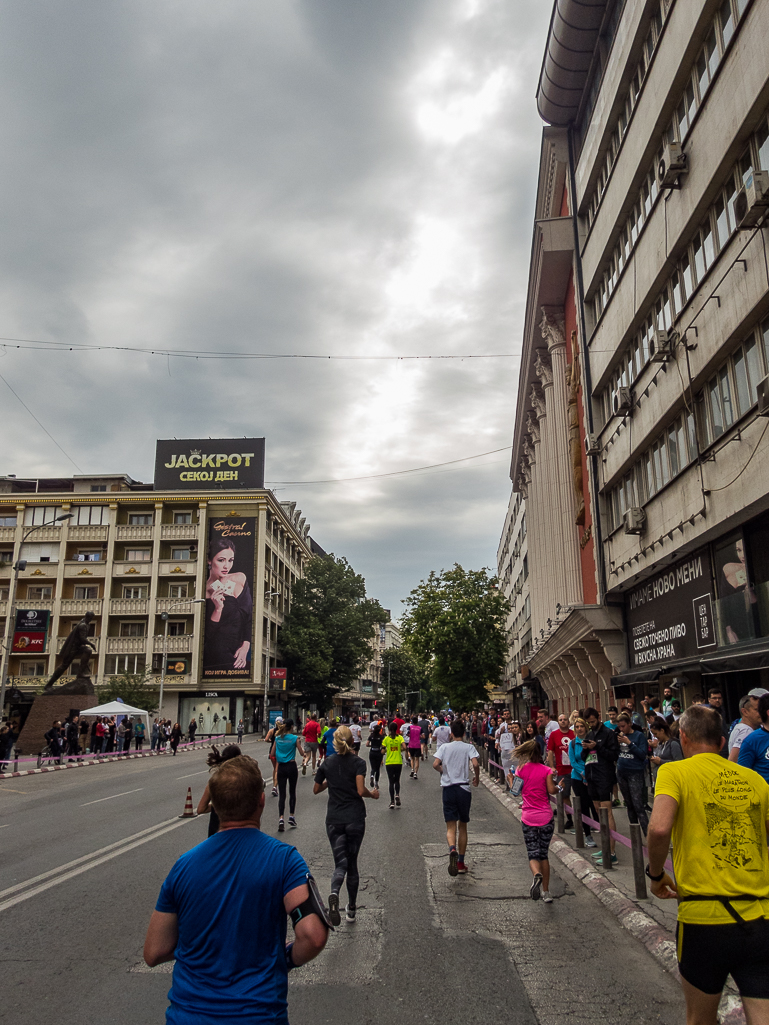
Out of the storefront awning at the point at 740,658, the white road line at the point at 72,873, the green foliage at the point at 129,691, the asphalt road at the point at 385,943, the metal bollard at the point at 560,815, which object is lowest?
the asphalt road at the point at 385,943

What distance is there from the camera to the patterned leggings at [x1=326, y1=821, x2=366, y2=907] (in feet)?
23.9

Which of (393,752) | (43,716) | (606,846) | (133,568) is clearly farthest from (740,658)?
(133,568)

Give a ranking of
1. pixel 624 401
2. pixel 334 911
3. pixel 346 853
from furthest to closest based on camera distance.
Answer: pixel 624 401 < pixel 346 853 < pixel 334 911

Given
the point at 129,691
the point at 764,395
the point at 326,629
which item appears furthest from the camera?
the point at 326,629

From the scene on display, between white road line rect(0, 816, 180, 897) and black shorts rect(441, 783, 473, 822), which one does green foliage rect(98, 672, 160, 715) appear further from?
black shorts rect(441, 783, 473, 822)

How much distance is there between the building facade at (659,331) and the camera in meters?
13.5

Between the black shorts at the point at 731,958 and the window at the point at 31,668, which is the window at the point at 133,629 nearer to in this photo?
the window at the point at 31,668

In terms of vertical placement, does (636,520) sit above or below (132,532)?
below

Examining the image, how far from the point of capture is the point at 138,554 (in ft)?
202

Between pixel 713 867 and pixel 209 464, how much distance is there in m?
62.5

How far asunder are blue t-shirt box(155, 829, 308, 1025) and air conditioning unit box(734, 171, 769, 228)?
12363 millimetres

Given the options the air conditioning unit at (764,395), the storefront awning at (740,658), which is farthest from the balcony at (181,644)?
the air conditioning unit at (764,395)

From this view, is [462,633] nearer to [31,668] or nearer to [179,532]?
[179,532]

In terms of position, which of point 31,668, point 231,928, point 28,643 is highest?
point 28,643
